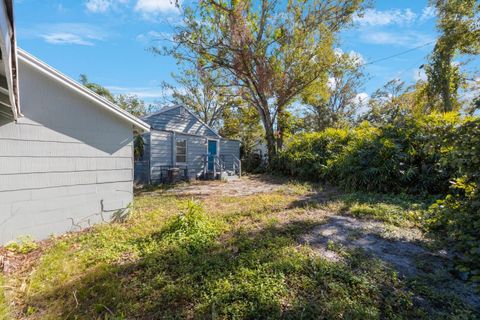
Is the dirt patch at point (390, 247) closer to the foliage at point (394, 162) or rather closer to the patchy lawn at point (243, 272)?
the patchy lawn at point (243, 272)

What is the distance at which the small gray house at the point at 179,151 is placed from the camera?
32.3 ft

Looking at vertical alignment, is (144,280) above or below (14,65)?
below

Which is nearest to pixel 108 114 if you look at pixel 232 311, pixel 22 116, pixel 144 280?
pixel 22 116

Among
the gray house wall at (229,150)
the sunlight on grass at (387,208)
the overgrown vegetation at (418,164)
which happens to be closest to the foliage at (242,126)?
the gray house wall at (229,150)

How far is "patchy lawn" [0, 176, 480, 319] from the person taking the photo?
2125mm

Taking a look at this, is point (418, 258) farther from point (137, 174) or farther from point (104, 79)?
point (104, 79)

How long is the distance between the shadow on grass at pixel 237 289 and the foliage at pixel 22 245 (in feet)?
5.04

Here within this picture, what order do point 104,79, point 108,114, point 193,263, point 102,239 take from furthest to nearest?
point 104,79
point 108,114
point 102,239
point 193,263

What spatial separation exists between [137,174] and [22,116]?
663 cm

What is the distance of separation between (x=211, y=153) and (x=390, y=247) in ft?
34.1

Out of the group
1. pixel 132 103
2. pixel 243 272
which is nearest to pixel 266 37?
pixel 243 272

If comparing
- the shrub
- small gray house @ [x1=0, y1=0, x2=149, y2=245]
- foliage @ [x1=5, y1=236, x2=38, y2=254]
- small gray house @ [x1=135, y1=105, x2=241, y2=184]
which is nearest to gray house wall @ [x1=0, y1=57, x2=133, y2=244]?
small gray house @ [x1=0, y1=0, x2=149, y2=245]

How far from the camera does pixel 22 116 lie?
3.47m

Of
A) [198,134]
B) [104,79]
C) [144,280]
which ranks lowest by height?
[144,280]
